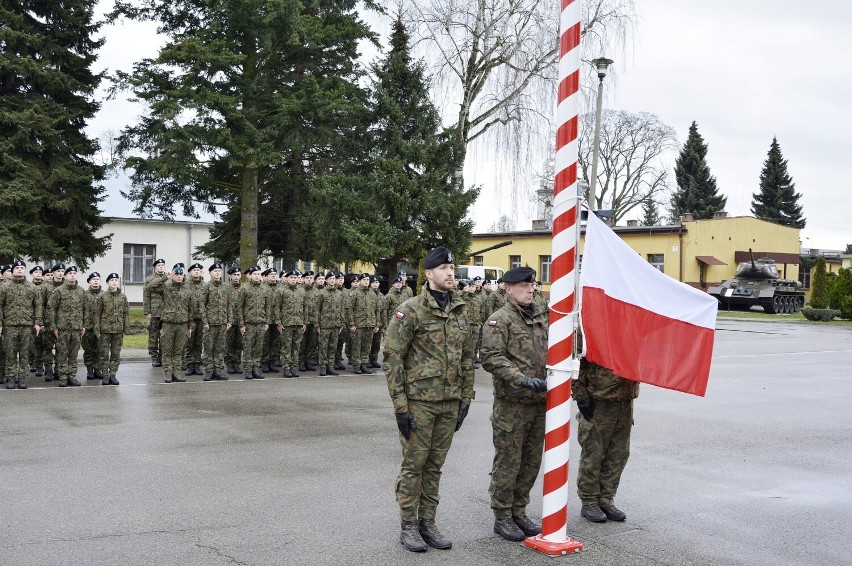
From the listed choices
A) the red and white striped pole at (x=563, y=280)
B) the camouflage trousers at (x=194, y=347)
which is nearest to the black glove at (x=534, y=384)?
the red and white striped pole at (x=563, y=280)

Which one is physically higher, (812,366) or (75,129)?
(75,129)

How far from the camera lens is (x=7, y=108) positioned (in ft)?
81.0

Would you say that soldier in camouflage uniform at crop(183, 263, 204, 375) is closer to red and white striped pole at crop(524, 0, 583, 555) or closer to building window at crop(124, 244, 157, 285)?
red and white striped pole at crop(524, 0, 583, 555)

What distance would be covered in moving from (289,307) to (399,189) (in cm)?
1004

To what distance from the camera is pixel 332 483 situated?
286 inches

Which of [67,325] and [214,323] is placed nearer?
[67,325]

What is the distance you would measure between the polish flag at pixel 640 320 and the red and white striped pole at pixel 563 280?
1.01 feet

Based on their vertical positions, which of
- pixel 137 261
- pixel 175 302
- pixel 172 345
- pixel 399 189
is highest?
pixel 399 189

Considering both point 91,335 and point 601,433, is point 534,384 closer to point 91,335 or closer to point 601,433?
point 601,433

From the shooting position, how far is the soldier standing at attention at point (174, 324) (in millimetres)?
14234

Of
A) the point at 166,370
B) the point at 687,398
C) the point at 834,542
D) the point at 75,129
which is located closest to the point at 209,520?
the point at 834,542

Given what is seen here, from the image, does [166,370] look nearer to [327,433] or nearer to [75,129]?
[327,433]

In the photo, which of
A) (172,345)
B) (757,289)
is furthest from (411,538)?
(757,289)

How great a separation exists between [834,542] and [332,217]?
20795mm
